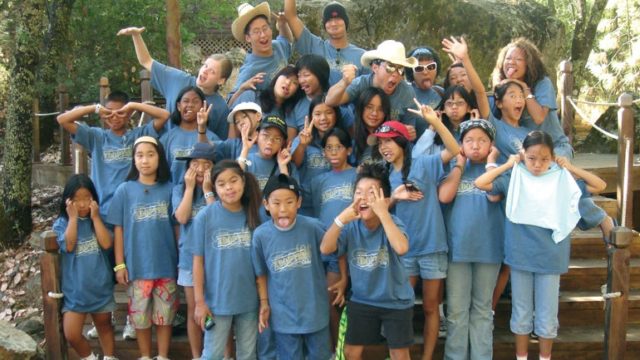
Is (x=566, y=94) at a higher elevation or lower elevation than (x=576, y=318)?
higher

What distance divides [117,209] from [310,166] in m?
1.36

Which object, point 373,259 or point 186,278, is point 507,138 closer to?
point 373,259

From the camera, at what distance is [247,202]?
3.84 metres

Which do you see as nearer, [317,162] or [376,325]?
[376,325]

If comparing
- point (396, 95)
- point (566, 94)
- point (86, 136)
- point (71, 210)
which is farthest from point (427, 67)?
point (71, 210)

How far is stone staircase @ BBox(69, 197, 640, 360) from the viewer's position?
14.6ft

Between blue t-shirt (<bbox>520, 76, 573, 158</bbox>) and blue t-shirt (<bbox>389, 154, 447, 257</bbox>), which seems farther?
blue t-shirt (<bbox>520, 76, 573, 158</bbox>)

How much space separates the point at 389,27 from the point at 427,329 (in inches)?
269

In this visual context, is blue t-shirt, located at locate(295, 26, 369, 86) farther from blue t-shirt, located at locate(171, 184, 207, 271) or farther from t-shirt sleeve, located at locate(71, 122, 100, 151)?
t-shirt sleeve, located at locate(71, 122, 100, 151)

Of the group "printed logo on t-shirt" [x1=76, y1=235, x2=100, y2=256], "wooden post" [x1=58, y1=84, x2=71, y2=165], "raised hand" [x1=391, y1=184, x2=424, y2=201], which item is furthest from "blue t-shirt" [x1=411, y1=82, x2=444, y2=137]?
"wooden post" [x1=58, y1=84, x2=71, y2=165]

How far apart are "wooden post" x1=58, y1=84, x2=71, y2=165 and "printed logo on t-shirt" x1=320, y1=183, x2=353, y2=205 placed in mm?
5543

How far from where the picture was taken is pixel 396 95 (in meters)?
4.50

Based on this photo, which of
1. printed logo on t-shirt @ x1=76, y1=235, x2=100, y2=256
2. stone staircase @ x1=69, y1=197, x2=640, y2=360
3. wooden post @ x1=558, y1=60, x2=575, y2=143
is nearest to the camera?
printed logo on t-shirt @ x1=76, y1=235, x2=100, y2=256

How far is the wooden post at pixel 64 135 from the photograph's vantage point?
325 inches
